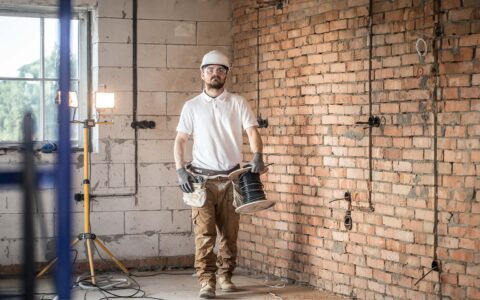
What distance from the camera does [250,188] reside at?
19.3ft

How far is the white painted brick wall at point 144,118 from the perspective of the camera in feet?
23.3

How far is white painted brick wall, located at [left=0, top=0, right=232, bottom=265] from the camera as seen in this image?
7105 mm

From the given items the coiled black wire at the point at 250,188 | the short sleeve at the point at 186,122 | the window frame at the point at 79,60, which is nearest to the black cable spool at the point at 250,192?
the coiled black wire at the point at 250,188

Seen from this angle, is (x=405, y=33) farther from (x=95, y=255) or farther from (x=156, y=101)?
(x=95, y=255)

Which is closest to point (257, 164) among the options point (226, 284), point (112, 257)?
point (226, 284)

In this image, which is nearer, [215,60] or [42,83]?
[215,60]

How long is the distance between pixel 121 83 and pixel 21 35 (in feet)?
3.06

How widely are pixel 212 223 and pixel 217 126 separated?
723mm

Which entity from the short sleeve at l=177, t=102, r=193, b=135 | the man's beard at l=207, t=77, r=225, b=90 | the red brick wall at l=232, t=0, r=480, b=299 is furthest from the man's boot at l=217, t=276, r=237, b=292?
the man's beard at l=207, t=77, r=225, b=90

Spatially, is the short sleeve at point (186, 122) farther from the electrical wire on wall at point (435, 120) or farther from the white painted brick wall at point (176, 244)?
the electrical wire on wall at point (435, 120)

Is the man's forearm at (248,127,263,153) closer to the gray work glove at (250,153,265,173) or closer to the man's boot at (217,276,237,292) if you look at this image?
the gray work glove at (250,153,265,173)

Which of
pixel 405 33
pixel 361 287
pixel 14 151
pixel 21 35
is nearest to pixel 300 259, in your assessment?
pixel 361 287

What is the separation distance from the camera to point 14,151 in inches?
272

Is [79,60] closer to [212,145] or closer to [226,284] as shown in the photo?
[212,145]
